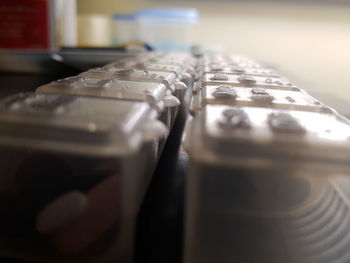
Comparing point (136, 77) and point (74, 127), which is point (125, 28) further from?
point (74, 127)

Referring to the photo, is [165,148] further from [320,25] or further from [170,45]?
[320,25]

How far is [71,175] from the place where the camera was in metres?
0.29

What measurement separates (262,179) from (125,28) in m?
1.47

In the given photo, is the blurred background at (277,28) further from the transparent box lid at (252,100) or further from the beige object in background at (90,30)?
the transparent box lid at (252,100)

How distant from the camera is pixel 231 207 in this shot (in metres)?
0.26

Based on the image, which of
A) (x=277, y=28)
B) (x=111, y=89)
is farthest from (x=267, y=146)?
(x=277, y=28)

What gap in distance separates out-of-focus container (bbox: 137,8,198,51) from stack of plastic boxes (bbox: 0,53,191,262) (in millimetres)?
1199

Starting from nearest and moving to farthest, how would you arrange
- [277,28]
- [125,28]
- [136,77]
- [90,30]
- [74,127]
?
[74,127] < [136,77] < [90,30] < [125,28] < [277,28]

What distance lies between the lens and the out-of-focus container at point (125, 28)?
159 cm

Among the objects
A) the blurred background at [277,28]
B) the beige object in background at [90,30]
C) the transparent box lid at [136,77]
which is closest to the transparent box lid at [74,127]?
the transparent box lid at [136,77]

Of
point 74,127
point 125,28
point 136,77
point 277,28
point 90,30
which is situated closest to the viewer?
point 74,127

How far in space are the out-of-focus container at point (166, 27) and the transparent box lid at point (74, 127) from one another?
1.25m

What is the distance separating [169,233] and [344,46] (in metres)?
1.81

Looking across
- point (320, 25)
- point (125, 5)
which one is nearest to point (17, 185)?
point (125, 5)
